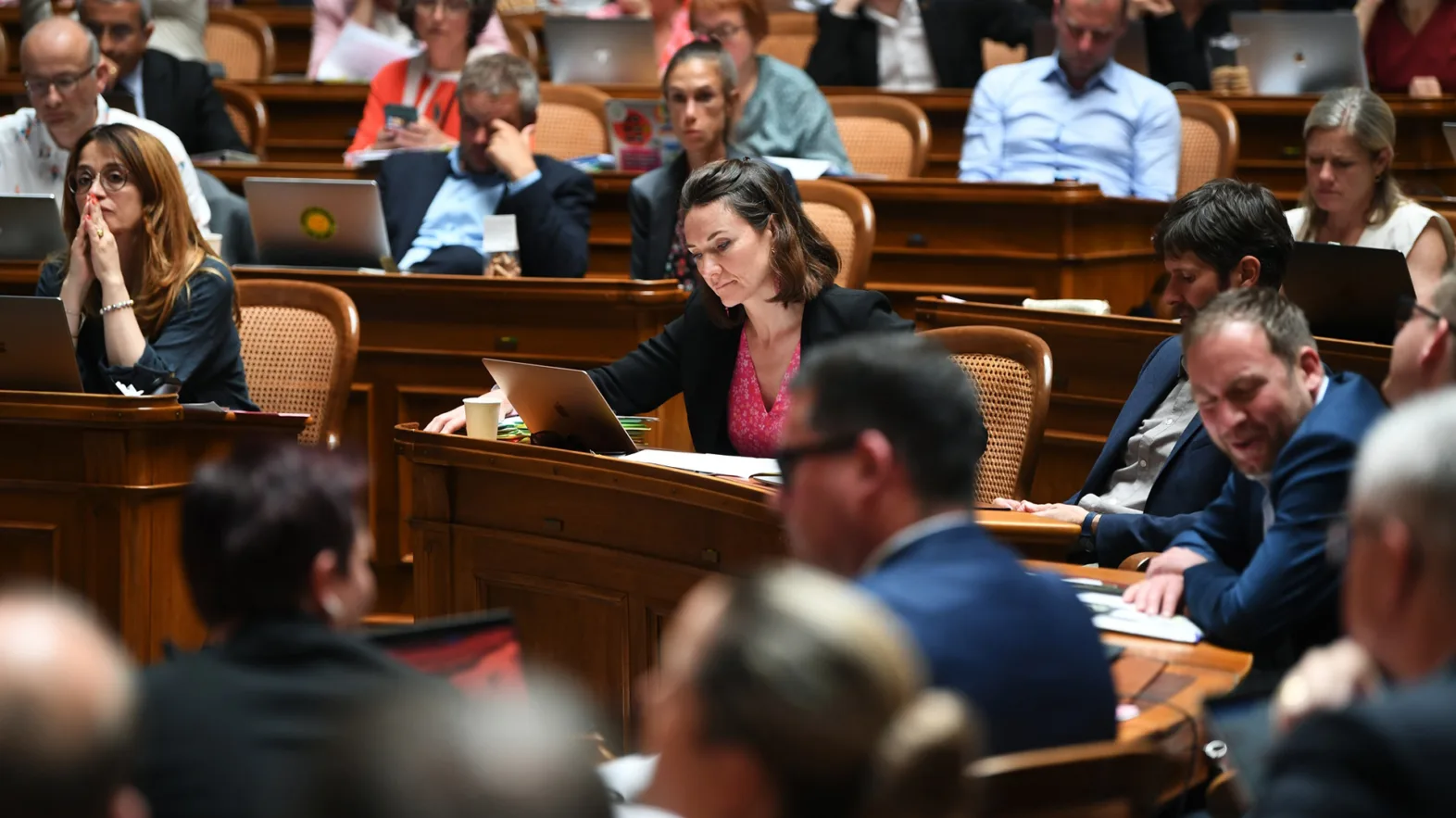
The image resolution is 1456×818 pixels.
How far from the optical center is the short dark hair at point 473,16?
648cm

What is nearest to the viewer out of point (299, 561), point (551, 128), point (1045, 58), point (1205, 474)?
point (299, 561)

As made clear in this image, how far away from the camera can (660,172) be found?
5.41 metres

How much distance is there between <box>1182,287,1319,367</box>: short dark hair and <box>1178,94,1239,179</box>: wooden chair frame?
3.57 meters

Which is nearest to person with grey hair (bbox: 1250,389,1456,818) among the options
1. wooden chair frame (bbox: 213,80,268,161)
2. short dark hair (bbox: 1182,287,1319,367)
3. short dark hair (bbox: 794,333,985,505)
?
short dark hair (bbox: 794,333,985,505)

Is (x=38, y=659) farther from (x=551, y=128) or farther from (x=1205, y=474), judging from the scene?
(x=551, y=128)

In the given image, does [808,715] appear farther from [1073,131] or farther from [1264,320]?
[1073,131]

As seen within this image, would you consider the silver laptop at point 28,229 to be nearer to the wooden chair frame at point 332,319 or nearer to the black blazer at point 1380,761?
the wooden chair frame at point 332,319

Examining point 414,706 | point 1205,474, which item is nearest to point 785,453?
point 414,706

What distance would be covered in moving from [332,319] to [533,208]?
1043mm

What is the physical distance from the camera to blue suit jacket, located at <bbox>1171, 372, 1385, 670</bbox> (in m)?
2.36

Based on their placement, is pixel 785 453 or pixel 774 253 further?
pixel 774 253

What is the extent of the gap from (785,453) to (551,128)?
500 cm

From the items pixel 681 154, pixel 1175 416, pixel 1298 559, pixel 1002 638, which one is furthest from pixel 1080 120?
pixel 1002 638

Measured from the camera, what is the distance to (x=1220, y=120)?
6074mm
